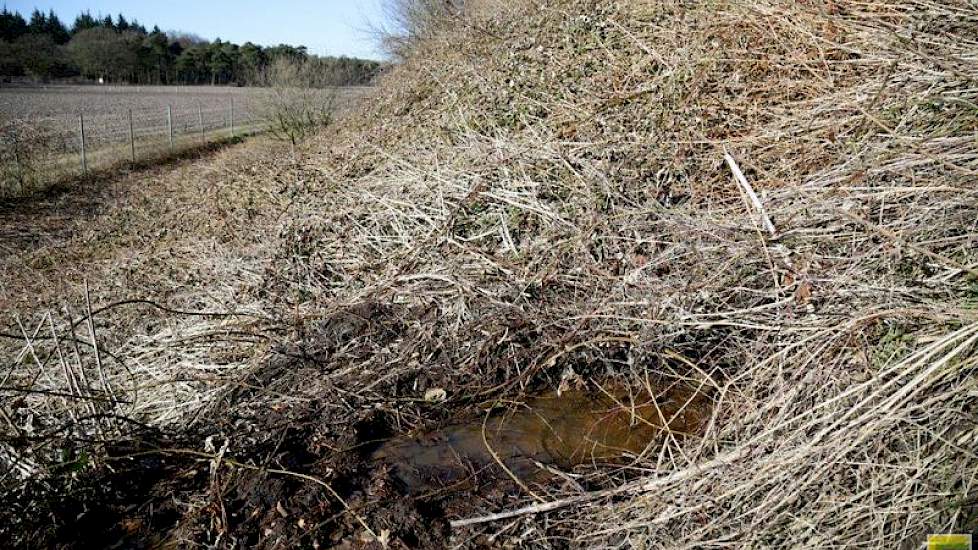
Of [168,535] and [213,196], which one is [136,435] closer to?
[168,535]

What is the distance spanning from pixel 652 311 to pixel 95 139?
67.9ft

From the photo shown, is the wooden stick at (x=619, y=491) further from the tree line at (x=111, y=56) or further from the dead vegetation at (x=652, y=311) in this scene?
the tree line at (x=111, y=56)

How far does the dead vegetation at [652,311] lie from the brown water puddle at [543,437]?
5.5 inches

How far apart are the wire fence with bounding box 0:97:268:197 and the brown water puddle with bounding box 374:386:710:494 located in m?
13.9

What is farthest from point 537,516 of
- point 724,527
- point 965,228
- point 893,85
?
point 893,85

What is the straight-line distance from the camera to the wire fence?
1305 centimetres

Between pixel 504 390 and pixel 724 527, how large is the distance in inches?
64.6

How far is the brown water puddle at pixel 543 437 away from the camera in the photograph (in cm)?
326

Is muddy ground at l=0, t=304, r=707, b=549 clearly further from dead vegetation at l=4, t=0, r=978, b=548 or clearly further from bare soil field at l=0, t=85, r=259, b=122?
bare soil field at l=0, t=85, r=259, b=122

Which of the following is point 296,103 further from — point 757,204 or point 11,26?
point 11,26

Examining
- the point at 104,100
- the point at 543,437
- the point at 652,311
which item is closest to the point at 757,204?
the point at 652,311

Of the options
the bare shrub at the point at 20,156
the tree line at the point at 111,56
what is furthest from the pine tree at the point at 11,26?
the bare shrub at the point at 20,156

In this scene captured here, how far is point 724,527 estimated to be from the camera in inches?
100

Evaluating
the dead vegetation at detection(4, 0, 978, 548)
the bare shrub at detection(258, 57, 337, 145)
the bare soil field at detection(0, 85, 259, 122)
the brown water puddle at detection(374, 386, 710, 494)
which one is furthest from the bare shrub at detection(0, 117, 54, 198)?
the brown water puddle at detection(374, 386, 710, 494)
